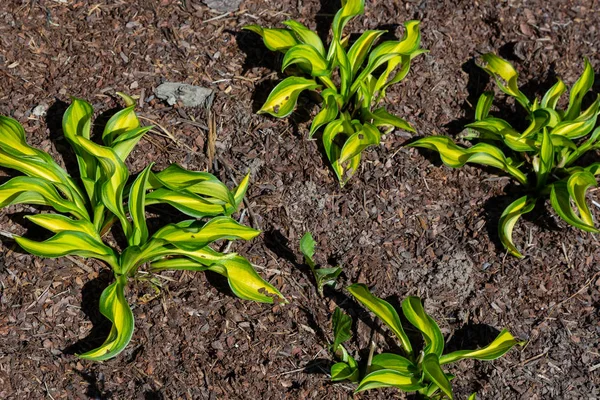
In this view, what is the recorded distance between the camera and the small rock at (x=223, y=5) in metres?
3.98

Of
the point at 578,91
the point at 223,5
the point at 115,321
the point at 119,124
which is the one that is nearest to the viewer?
the point at 115,321

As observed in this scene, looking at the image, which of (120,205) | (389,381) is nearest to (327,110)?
A: (120,205)

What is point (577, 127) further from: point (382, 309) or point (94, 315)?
point (94, 315)

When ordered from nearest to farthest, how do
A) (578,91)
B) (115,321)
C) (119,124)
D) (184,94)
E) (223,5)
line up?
1. (115,321)
2. (119,124)
3. (184,94)
4. (578,91)
5. (223,5)

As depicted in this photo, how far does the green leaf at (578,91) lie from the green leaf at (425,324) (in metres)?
1.50

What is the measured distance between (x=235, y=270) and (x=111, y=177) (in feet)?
2.23

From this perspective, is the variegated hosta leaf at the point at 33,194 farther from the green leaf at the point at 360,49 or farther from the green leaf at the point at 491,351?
the green leaf at the point at 491,351

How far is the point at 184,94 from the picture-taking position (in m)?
3.65

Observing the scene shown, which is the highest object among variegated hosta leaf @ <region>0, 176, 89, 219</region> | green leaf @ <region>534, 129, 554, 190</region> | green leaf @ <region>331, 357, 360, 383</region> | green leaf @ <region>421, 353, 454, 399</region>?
variegated hosta leaf @ <region>0, 176, 89, 219</region>

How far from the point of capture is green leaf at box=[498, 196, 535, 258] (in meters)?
3.50

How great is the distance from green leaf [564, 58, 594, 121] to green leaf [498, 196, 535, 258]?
0.60 metres

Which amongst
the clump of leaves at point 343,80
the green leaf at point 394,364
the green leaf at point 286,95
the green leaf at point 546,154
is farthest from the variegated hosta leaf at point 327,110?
the green leaf at point 394,364

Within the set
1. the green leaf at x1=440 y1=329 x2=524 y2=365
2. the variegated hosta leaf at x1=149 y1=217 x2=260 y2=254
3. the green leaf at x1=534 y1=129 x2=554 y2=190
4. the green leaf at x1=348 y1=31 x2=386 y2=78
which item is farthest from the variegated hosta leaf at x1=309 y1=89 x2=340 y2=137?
the green leaf at x1=440 y1=329 x2=524 y2=365

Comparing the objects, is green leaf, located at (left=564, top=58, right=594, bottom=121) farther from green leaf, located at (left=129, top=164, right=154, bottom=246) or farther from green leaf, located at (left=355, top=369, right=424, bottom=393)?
green leaf, located at (left=129, top=164, right=154, bottom=246)
